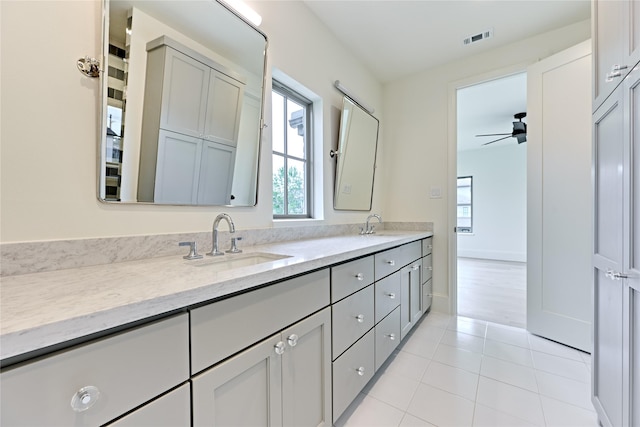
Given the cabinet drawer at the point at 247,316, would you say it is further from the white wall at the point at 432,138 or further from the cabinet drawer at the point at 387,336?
the white wall at the point at 432,138

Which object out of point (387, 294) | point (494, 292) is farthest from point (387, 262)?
point (494, 292)

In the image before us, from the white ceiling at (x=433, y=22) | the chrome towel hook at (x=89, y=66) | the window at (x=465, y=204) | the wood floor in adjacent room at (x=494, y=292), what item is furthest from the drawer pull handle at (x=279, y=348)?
the window at (x=465, y=204)

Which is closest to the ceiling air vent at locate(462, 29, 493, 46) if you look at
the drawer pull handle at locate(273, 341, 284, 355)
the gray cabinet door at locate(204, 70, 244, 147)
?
the gray cabinet door at locate(204, 70, 244, 147)

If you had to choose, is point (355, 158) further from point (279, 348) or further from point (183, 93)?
point (279, 348)

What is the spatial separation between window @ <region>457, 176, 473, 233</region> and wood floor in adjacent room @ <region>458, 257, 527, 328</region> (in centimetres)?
113

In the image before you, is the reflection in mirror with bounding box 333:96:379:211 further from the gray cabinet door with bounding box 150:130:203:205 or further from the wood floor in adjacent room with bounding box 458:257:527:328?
the wood floor in adjacent room with bounding box 458:257:527:328

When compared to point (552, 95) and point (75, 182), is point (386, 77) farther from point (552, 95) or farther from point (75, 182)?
point (75, 182)

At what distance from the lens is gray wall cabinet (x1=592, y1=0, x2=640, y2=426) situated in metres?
0.94

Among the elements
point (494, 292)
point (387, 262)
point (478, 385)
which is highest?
point (387, 262)

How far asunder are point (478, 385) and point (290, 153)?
190cm

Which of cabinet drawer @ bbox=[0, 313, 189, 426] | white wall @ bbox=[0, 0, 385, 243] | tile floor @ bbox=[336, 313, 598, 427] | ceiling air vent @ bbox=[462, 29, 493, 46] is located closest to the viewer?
cabinet drawer @ bbox=[0, 313, 189, 426]

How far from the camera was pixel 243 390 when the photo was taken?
803mm

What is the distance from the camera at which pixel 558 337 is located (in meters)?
2.08

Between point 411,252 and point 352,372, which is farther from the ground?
point 411,252
